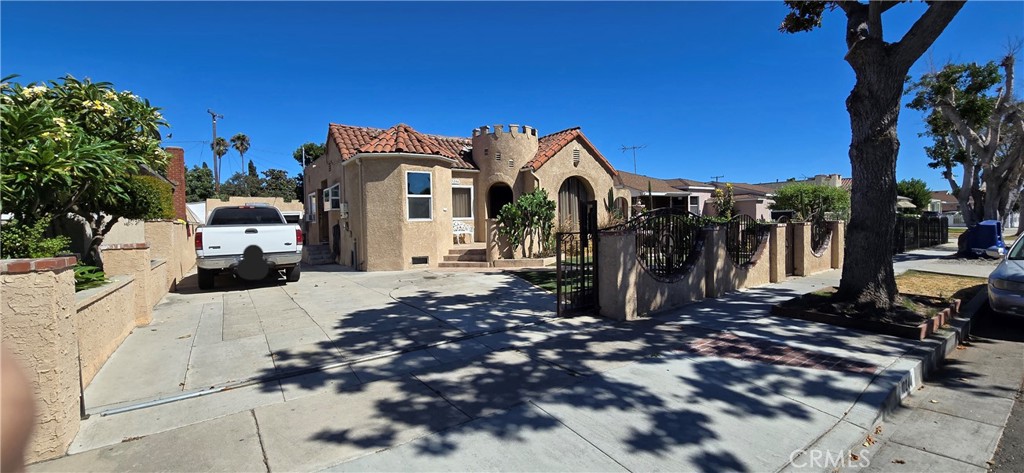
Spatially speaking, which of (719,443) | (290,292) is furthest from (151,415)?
(290,292)

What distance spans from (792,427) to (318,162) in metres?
19.7

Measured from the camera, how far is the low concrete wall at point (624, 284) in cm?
687

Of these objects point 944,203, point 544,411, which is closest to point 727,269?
point 544,411

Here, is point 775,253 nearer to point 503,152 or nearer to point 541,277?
point 541,277

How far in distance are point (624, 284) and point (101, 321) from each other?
657cm

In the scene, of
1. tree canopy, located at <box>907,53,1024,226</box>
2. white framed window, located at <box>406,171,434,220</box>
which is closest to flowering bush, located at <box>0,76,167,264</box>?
white framed window, located at <box>406,171,434,220</box>

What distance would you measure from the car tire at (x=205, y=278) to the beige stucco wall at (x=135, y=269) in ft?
9.62

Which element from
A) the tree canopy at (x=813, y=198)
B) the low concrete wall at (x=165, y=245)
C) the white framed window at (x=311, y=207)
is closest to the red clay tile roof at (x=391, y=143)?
the low concrete wall at (x=165, y=245)

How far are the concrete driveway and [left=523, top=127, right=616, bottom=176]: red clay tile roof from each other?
6499mm

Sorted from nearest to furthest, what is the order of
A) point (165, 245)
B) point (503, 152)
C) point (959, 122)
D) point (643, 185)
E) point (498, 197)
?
point (165, 245) < point (959, 122) < point (503, 152) < point (498, 197) < point (643, 185)

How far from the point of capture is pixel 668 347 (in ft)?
18.5

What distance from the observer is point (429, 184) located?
14344mm

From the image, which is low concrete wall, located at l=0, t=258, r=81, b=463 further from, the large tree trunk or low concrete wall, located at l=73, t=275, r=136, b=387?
the large tree trunk

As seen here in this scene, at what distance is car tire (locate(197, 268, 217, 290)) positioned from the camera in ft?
32.8
